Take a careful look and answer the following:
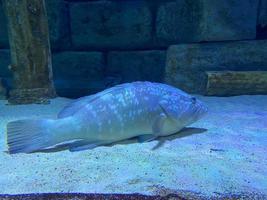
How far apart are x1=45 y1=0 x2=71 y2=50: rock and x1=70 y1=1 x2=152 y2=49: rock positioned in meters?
0.13

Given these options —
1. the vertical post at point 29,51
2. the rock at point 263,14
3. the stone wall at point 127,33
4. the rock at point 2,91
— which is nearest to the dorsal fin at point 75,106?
the vertical post at point 29,51

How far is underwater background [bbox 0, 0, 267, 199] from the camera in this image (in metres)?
2.44

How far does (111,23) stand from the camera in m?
6.54

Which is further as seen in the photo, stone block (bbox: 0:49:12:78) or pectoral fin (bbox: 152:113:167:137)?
stone block (bbox: 0:49:12:78)

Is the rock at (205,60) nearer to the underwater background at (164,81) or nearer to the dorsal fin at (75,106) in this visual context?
the underwater background at (164,81)

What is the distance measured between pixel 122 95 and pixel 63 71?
149 inches

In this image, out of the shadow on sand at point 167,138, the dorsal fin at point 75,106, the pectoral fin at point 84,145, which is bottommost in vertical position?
the shadow on sand at point 167,138

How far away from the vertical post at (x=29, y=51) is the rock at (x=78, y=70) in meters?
1.43

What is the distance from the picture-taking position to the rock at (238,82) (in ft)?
18.1

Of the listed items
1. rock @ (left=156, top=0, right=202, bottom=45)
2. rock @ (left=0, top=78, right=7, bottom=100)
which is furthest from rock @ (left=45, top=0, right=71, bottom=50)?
rock @ (left=156, top=0, right=202, bottom=45)

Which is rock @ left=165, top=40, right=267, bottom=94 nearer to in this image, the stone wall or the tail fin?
the stone wall

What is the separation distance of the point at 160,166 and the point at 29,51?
3382mm

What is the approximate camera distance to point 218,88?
5621 mm

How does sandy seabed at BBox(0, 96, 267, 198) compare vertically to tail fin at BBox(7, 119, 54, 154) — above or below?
below
